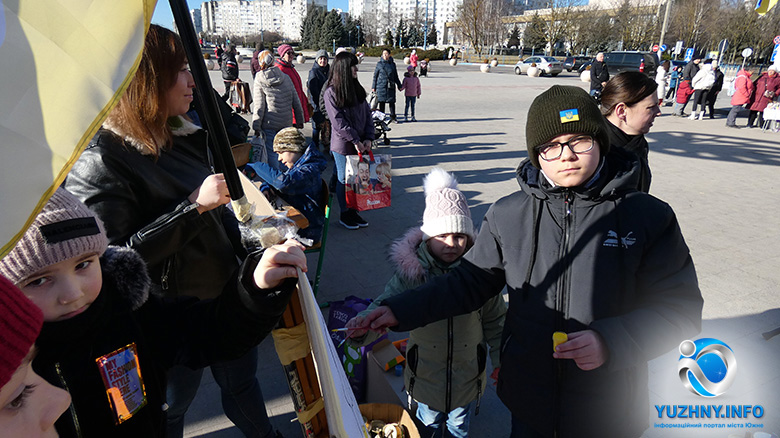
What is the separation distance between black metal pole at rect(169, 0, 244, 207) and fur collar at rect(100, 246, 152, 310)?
0.41m

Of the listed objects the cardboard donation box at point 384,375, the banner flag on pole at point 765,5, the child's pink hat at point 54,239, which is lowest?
the cardboard donation box at point 384,375

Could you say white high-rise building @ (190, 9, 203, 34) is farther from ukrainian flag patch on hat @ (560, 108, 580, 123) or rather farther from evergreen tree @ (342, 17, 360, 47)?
evergreen tree @ (342, 17, 360, 47)

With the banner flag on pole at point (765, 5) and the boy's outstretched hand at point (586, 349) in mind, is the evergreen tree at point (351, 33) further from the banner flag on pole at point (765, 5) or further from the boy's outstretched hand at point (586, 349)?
the boy's outstretched hand at point (586, 349)

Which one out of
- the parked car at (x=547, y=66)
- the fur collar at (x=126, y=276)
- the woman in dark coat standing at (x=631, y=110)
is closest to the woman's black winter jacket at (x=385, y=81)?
the woman in dark coat standing at (x=631, y=110)

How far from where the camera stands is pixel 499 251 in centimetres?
171

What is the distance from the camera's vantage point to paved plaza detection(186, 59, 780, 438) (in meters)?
2.79

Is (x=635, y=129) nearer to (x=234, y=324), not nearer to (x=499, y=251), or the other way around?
(x=499, y=251)

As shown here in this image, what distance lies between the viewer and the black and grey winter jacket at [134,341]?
1.09 meters

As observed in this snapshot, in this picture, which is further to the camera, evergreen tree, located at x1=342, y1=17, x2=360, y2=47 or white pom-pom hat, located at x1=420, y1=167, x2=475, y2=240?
evergreen tree, located at x1=342, y1=17, x2=360, y2=47

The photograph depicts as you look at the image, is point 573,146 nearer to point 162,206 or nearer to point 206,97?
point 206,97

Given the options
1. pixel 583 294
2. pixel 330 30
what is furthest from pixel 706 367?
pixel 330 30

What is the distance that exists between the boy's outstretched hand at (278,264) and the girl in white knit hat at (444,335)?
3.19ft

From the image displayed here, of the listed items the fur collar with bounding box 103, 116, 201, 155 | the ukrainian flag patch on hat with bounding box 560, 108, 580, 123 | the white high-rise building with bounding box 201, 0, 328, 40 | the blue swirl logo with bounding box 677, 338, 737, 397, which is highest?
the white high-rise building with bounding box 201, 0, 328, 40

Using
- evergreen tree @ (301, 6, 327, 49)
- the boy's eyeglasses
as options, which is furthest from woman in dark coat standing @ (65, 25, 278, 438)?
evergreen tree @ (301, 6, 327, 49)
